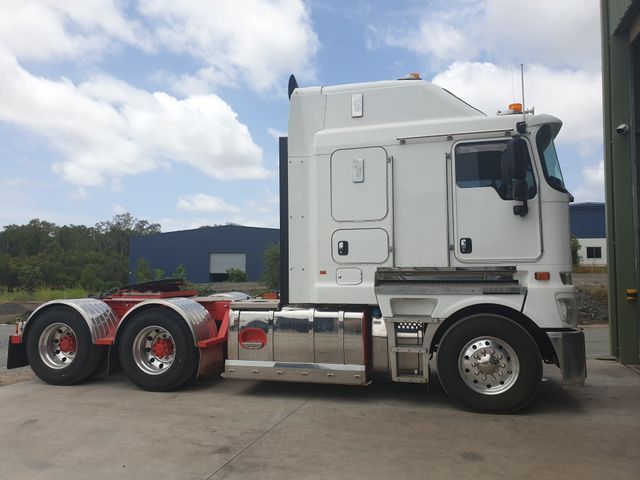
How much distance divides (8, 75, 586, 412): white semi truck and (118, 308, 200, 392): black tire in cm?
2

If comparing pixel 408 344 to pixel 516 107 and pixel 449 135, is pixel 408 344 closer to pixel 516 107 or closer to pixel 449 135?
pixel 449 135

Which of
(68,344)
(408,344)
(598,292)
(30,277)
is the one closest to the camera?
(408,344)

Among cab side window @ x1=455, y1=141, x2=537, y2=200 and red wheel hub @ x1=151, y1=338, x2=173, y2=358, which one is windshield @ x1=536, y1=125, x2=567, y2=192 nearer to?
cab side window @ x1=455, y1=141, x2=537, y2=200

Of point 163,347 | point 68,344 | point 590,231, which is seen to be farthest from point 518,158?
point 590,231

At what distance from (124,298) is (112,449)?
3.28m

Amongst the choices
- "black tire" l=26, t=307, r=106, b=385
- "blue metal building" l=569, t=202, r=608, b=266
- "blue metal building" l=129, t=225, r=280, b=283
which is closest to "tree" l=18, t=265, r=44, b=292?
"blue metal building" l=129, t=225, r=280, b=283

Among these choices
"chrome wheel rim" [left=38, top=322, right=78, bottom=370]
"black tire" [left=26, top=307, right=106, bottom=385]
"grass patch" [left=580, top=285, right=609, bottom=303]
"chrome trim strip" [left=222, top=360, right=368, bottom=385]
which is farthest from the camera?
"grass patch" [left=580, top=285, right=609, bottom=303]

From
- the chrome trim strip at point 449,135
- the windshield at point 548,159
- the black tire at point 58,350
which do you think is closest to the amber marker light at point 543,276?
the windshield at point 548,159

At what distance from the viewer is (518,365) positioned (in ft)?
17.8

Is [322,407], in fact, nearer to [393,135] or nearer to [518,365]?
[518,365]

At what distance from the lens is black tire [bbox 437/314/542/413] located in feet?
17.7

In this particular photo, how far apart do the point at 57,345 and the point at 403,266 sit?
509 cm

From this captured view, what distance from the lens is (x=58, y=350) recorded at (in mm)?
7328

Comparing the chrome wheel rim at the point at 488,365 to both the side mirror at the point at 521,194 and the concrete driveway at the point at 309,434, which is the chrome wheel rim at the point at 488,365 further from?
the side mirror at the point at 521,194
